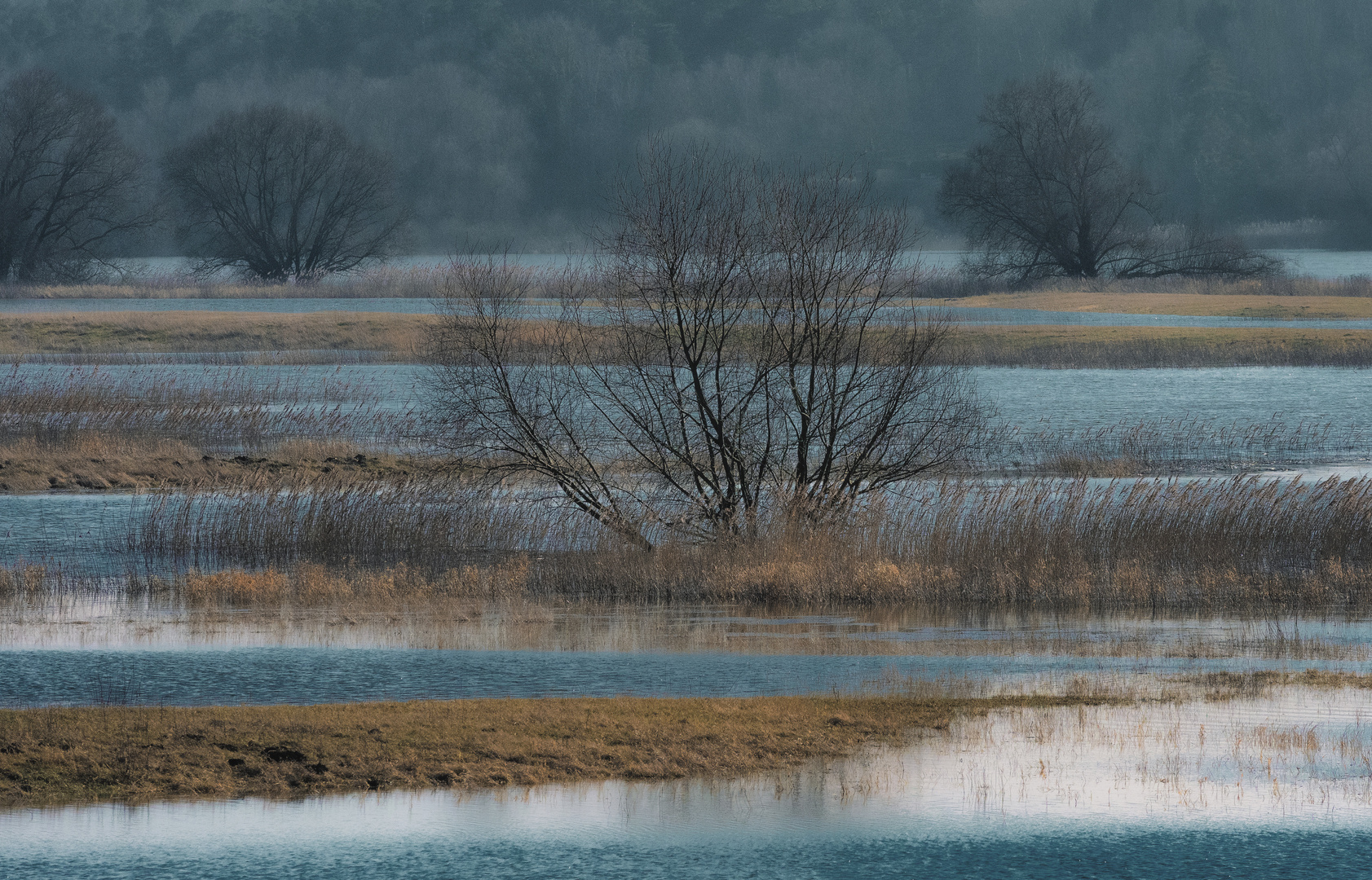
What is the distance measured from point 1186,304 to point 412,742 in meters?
76.5

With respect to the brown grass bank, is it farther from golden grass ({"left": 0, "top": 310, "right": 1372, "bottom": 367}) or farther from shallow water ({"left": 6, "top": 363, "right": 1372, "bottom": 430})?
golden grass ({"left": 0, "top": 310, "right": 1372, "bottom": 367})

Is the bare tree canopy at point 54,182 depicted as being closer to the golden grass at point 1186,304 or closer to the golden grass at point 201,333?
the golden grass at point 201,333

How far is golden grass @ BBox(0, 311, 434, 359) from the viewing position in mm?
70375

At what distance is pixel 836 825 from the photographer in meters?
11.5

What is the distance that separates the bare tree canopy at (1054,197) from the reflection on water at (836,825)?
273 ft

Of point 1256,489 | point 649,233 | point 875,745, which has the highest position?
point 649,233

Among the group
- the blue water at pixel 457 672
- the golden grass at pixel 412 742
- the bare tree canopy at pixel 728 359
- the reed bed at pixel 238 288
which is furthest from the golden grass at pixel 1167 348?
the golden grass at pixel 412 742

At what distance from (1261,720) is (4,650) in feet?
44.4

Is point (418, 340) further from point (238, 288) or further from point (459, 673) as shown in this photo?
point (459, 673)

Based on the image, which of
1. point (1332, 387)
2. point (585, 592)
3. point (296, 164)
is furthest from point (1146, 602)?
point (296, 164)

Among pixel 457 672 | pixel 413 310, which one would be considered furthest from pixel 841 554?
pixel 413 310

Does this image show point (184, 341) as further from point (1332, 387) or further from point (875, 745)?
point (875, 745)

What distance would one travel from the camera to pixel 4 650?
722 inches

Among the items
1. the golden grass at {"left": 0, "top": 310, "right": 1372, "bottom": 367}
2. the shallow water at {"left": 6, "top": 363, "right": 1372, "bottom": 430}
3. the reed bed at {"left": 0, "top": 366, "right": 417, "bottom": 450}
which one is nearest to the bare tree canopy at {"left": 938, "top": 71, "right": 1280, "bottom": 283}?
the golden grass at {"left": 0, "top": 310, "right": 1372, "bottom": 367}
